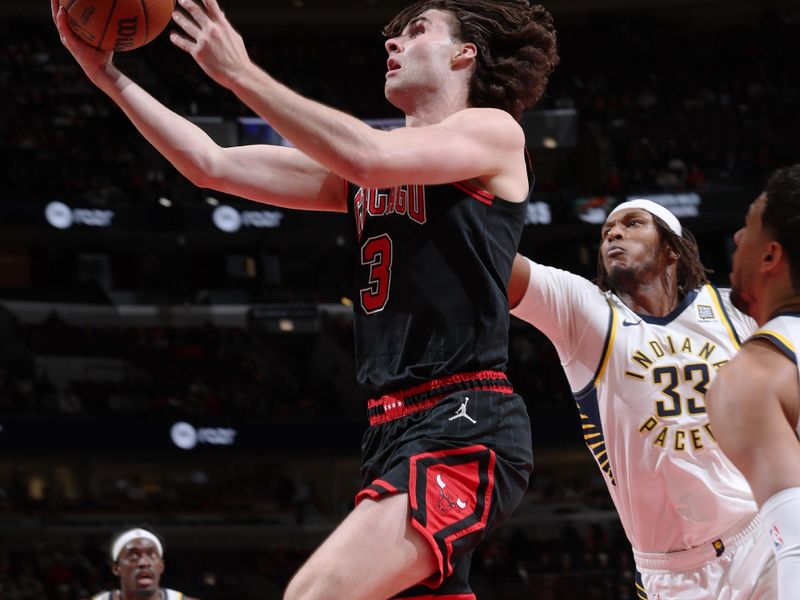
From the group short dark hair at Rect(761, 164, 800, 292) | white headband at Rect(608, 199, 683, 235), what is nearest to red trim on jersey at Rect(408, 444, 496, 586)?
short dark hair at Rect(761, 164, 800, 292)

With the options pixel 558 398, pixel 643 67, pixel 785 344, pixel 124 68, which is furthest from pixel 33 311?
pixel 785 344

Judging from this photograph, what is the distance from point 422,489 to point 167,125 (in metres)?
1.47

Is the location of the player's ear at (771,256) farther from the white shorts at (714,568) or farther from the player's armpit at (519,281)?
the player's armpit at (519,281)

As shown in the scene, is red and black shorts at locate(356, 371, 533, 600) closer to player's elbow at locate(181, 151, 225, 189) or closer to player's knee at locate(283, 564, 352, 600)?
player's knee at locate(283, 564, 352, 600)

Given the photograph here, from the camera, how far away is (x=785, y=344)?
2455 millimetres

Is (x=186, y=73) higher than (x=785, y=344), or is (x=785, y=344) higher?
(x=186, y=73)

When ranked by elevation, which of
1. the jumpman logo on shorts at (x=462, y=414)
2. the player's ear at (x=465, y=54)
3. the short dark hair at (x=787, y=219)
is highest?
the player's ear at (x=465, y=54)

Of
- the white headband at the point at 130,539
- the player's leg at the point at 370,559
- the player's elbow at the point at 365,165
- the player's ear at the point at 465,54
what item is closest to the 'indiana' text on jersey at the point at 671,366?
the player's ear at the point at 465,54

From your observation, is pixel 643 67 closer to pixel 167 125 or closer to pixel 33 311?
pixel 33 311

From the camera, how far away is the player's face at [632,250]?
491 centimetres

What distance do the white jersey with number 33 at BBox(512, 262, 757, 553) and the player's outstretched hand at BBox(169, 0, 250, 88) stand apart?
218 cm

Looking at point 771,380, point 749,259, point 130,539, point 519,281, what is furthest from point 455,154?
point 130,539

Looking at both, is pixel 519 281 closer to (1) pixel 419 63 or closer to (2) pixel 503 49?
(2) pixel 503 49

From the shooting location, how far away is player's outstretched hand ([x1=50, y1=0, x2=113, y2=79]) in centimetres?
339
